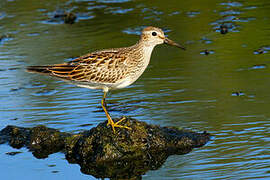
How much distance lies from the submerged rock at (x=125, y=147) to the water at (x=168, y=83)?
190mm

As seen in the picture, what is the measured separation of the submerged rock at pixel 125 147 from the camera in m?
7.20

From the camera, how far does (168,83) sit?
31.8 ft

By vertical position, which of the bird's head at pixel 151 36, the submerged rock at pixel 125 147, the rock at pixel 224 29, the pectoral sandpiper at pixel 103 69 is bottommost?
the submerged rock at pixel 125 147

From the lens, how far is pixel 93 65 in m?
8.17

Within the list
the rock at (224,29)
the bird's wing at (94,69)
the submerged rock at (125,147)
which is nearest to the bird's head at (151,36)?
the bird's wing at (94,69)

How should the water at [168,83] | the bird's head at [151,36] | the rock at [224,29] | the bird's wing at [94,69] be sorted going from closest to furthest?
the water at [168,83], the bird's wing at [94,69], the bird's head at [151,36], the rock at [224,29]

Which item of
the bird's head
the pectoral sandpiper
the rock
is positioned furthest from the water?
the bird's head

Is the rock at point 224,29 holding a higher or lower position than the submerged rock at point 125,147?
higher

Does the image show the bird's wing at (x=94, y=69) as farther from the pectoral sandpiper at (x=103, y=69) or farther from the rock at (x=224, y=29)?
the rock at (x=224, y=29)

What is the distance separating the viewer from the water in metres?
7.17

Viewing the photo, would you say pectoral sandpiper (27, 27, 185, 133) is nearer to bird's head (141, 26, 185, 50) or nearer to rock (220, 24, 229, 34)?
bird's head (141, 26, 185, 50)

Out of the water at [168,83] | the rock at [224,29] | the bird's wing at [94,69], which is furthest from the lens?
the rock at [224,29]

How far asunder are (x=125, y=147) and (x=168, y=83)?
2.53 m

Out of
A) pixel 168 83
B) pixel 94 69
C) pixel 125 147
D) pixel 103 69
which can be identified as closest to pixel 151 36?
pixel 103 69
